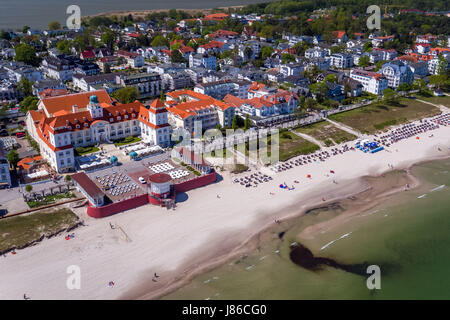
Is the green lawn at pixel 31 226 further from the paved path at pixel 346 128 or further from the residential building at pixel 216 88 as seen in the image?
the paved path at pixel 346 128

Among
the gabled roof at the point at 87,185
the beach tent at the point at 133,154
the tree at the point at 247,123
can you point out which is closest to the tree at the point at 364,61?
the tree at the point at 247,123

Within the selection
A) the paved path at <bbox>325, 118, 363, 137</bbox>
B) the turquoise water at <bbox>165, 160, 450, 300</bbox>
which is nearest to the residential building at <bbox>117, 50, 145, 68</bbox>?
the paved path at <bbox>325, 118, 363, 137</bbox>

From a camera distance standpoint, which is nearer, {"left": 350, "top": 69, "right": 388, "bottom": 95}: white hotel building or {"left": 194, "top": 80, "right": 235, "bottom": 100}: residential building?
{"left": 194, "top": 80, "right": 235, "bottom": 100}: residential building

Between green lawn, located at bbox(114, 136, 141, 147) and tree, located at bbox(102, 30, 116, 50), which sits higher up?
tree, located at bbox(102, 30, 116, 50)

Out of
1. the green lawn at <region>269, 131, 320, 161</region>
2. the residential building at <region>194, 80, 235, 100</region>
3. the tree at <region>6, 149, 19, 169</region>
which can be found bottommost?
the green lawn at <region>269, 131, 320, 161</region>

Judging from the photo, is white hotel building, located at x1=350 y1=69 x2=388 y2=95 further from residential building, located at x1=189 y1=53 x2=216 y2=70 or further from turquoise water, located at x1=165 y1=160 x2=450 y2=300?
turquoise water, located at x1=165 y1=160 x2=450 y2=300

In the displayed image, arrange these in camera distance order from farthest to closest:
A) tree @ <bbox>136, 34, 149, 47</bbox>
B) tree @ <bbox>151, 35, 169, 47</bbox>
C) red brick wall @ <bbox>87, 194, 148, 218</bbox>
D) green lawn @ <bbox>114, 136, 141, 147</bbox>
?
tree @ <bbox>136, 34, 149, 47</bbox> → tree @ <bbox>151, 35, 169, 47</bbox> → green lawn @ <bbox>114, 136, 141, 147</bbox> → red brick wall @ <bbox>87, 194, 148, 218</bbox>
